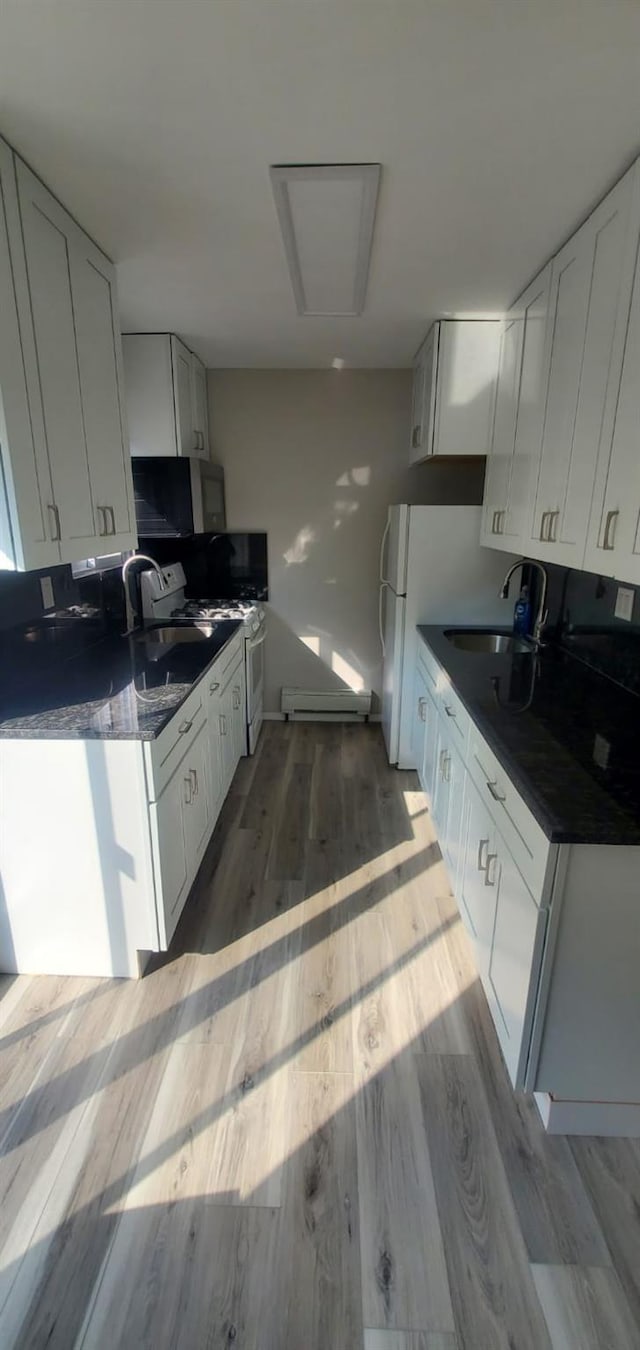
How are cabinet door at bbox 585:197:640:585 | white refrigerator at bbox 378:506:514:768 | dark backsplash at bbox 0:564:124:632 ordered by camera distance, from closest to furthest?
cabinet door at bbox 585:197:640:585, dark backsplash at bbox 0:564:124:632, white refrigerator at bbox 378:506:514:768

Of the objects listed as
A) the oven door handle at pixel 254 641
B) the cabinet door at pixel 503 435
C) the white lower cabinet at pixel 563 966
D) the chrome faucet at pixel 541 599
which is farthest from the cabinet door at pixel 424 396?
the white lower cabinet at pixel 563 966

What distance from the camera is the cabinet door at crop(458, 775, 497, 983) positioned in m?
1.67

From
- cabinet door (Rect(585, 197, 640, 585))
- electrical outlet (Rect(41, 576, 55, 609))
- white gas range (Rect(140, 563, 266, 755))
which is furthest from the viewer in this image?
white gas range (Rect(140, 563, 266, 755))

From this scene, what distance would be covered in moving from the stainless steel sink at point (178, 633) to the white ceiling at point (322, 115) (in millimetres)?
1606

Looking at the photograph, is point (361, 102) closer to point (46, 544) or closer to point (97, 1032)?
point (46, 544)

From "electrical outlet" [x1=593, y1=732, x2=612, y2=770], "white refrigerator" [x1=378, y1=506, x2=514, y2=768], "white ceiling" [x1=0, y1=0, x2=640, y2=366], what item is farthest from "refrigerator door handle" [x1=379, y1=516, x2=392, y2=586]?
"electrical outlet" [x1=593, y1=732, x2=612, y2=770]

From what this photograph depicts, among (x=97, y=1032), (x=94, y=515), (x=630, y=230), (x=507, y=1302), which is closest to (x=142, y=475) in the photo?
(x=94, y=515)

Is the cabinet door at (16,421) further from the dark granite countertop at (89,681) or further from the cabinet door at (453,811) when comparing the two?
the cabinet door at (453,811)

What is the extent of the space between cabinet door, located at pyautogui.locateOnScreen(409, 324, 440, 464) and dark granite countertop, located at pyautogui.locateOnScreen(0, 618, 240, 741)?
4.91 feet

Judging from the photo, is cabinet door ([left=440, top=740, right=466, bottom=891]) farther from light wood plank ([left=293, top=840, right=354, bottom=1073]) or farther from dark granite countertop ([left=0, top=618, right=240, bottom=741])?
dark granite countertop ([left=0, top=618, right=240, bottom=741])

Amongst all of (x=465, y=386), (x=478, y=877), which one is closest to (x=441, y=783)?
(x=478, y=877)

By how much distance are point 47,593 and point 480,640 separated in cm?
213

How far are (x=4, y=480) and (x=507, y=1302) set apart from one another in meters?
Result: 2.12

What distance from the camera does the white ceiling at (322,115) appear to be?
1.06 metres
